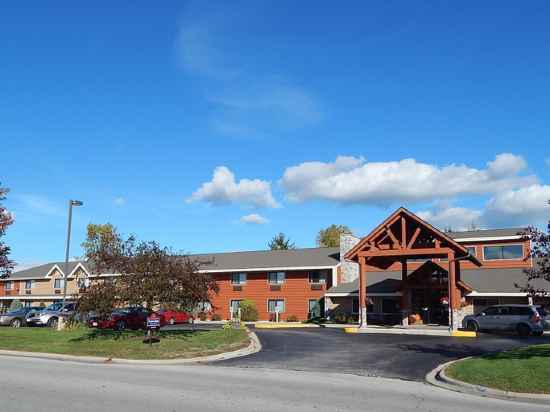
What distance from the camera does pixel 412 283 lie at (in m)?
37.7

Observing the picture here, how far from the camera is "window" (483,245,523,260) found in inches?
1654

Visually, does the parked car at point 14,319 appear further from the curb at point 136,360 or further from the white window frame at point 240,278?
the curb at point 136,360

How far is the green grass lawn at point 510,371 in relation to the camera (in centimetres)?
1361

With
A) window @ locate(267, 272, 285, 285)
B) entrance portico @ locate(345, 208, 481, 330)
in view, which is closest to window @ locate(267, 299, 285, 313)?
window @ locate(267, 272, 285, 285)

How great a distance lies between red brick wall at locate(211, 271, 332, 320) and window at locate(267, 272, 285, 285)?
0.32 meters

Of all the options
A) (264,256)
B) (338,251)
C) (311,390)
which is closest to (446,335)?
(311,390)

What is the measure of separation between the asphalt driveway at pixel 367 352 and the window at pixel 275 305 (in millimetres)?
18985

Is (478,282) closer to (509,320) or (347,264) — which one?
(509,320)

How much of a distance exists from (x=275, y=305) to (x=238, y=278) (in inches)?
169

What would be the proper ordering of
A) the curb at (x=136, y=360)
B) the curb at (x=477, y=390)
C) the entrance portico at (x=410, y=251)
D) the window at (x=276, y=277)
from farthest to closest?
the window at (x=276, y=277) → the entrance portico at (x=410, y=251) → the curb at (x=136, y=360) → the curb at (x=477, y=390)

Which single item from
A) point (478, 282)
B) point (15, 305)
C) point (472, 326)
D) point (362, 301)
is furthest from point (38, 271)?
point (472, 326)

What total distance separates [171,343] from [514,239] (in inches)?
1100

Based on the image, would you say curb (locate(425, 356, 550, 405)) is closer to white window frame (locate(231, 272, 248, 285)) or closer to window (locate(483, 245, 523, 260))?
window (locate(483, 245, 523, 260))

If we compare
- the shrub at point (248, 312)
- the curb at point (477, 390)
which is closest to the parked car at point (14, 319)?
the shrub at point (248, 312)
